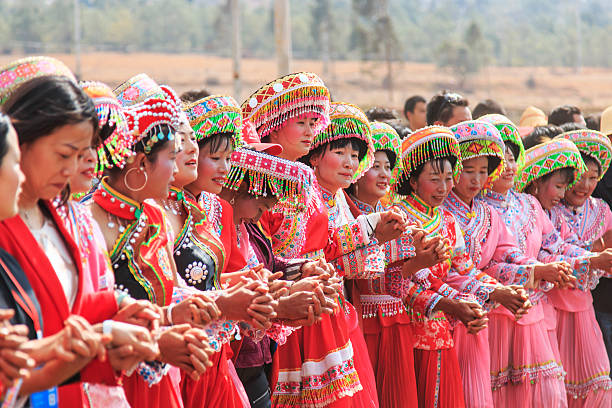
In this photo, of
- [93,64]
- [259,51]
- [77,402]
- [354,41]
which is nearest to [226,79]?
[93,64]

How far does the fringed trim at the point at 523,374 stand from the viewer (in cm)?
635

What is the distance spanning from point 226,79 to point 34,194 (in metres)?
45.2

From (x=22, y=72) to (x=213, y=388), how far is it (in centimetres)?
182

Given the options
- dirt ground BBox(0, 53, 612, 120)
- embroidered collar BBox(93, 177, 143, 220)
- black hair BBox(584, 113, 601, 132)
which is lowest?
embroidered collar BBox(93, 177, 143, 220)

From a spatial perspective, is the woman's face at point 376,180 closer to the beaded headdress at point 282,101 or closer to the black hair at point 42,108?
the beaded headdress at point 282,101

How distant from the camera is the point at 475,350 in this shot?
241 inches

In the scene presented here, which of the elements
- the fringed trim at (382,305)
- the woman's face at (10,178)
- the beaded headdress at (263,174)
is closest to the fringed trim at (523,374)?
the fringed trim at (382,305)

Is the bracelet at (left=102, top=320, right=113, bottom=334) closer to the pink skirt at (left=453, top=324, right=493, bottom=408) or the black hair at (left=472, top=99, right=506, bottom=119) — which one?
the pink skirt at (left=453, top=324, right=493, bottom=408)

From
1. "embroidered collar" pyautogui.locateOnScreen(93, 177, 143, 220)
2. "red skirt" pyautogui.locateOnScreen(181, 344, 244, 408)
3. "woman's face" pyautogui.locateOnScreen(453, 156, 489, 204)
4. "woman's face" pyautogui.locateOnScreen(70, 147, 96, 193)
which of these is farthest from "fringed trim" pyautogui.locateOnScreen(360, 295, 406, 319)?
"woman's face" pyautogui.locateOnScreen(70, 147, 96, 193)

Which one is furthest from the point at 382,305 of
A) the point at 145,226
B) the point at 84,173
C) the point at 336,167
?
the point at 84,173

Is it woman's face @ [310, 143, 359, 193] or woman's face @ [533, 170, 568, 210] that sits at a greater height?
→ woman's face @ [310, 143, 359, 193]

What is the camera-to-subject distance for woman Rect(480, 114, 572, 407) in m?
6.35

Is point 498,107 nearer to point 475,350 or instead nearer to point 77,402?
point 475,350

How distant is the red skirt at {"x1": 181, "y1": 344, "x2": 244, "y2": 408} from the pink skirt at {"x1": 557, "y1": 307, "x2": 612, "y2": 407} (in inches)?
A: 150
